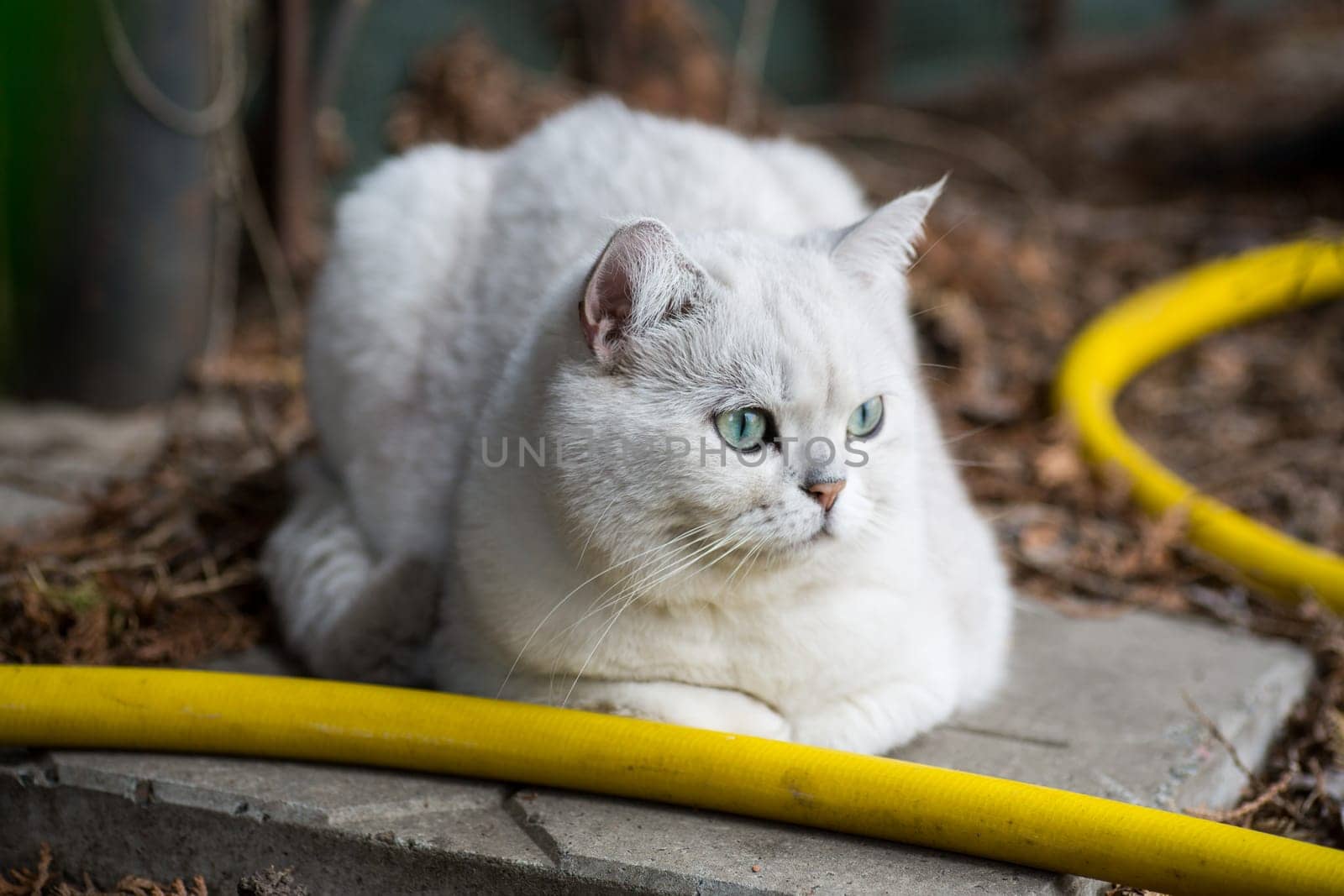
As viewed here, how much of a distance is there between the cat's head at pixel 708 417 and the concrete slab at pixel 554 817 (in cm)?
44

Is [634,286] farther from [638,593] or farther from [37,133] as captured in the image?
[37,133]

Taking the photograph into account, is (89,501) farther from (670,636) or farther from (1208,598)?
(1208,598)

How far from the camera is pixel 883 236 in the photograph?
2.21m

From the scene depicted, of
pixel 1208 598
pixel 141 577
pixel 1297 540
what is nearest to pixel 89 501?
pixel 141 577

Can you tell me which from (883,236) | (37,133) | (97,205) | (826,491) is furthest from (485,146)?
(826,491)

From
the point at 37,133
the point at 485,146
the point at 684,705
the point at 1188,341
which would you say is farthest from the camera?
the point at 485,146

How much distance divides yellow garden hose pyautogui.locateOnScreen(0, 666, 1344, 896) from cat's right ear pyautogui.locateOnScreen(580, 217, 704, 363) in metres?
0.69

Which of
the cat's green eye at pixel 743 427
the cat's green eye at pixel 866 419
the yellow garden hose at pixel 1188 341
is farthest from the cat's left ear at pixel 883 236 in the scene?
the yellow garden hose at pixel 1188 341

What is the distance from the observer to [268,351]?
4930mm

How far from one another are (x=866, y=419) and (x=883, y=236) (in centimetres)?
36

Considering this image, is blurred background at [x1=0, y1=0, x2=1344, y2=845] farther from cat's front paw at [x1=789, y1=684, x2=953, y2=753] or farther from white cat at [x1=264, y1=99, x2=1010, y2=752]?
cat's front paw at [x1=789, y1=684, x2=953, y2=753]

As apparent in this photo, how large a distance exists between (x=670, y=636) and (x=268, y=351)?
331cm

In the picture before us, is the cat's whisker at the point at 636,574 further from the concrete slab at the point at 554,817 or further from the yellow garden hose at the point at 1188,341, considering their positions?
the yellow garden hose at the point at 1188,341

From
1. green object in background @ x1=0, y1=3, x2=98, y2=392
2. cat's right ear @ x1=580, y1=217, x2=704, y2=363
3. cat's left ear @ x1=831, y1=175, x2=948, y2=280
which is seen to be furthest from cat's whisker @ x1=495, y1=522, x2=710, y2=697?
green object in background @ x1=0, y1=3, x2=98, y2=392
